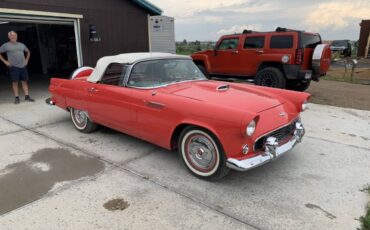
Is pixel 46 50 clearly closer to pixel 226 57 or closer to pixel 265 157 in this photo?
pixel 226 57

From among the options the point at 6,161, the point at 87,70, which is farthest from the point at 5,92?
the point at 6,161

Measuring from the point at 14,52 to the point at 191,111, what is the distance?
Result: 6284mm

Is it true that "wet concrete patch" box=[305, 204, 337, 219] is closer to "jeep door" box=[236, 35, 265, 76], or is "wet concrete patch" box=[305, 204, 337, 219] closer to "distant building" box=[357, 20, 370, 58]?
"jeep door" box=[236, 35, 265, 76]

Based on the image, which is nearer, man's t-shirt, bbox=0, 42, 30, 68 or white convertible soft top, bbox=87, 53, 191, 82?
white convertible soft top, bbox=87, 53, 191, 82

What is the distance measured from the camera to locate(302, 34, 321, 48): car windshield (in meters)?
8.42

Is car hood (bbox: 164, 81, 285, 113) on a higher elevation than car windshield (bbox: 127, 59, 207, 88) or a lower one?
lower

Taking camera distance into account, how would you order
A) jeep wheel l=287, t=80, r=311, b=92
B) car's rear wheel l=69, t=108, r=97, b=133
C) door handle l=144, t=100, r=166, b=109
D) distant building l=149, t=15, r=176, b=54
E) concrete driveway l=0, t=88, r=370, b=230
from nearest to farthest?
concrete driveway l=0, t=88, r=370, b=230 → door handle l=144, t=100, r=166, b=109 → car's rear wheel l=69, t=108, r=97, b=133 → jeep wheel l=287, t=80, r=311, b=92 → distant building l=149, t=15, r=176, b=54

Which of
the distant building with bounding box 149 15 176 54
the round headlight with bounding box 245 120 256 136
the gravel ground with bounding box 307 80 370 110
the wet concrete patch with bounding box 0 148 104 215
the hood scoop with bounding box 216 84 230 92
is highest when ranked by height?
the distant building with bounding box 149 15 176 54

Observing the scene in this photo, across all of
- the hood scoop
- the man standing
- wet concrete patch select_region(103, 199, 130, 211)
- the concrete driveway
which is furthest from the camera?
the man standing

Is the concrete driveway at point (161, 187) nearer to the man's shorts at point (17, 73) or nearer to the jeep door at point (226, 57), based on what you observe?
the man's shorts at point (17, 73)

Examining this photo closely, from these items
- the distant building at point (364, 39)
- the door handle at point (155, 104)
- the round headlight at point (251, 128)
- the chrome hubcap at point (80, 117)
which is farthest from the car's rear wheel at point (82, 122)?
the distant building at point (364, 39)

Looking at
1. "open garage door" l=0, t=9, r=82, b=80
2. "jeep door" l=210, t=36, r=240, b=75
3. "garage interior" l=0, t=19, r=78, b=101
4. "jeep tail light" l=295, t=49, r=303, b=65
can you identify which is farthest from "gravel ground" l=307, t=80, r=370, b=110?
"garage interior" l=0, t=19, r=78, b=101

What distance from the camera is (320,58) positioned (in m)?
8.11

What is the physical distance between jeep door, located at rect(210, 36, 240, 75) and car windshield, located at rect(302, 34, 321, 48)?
6.66ft
